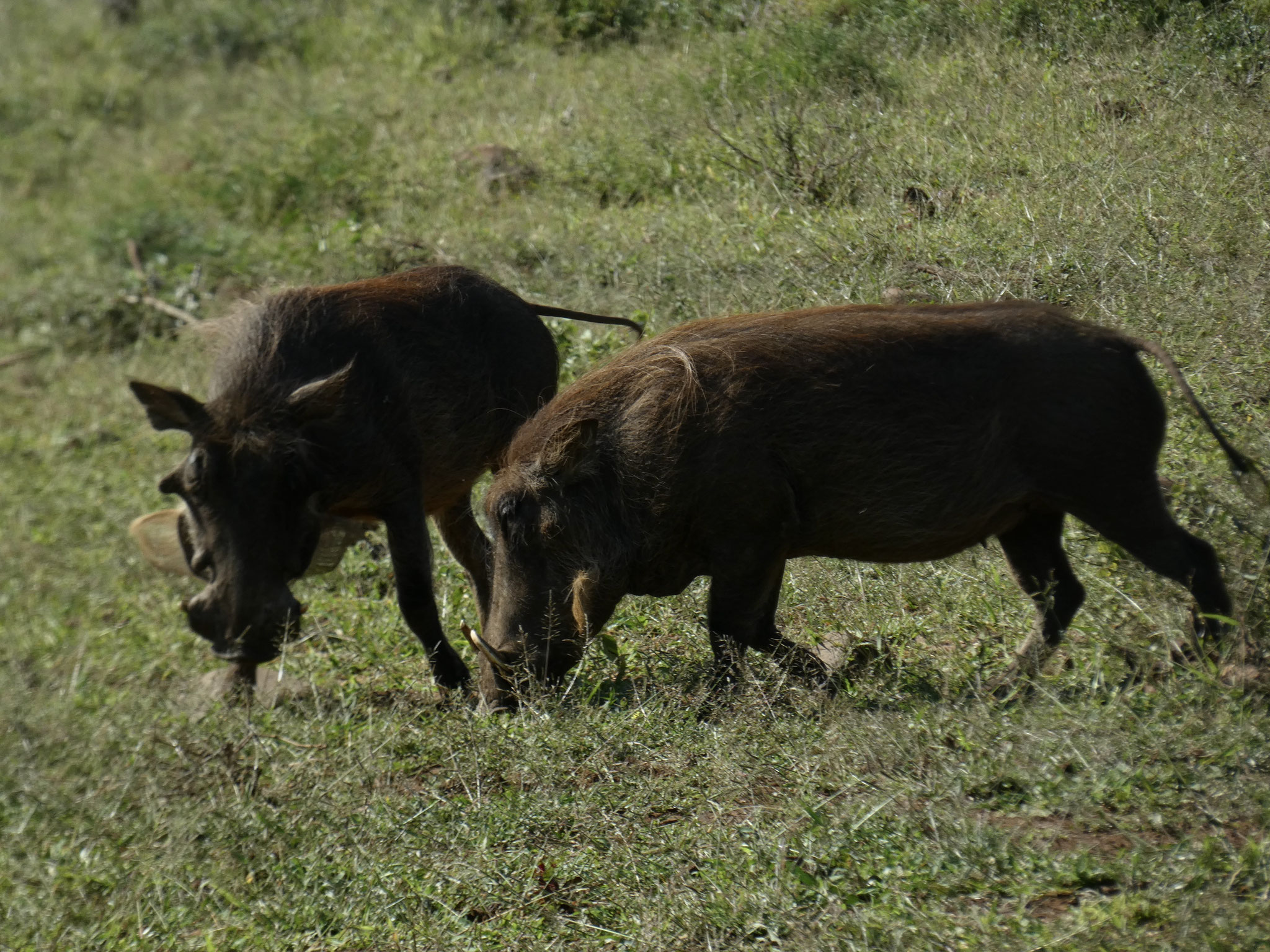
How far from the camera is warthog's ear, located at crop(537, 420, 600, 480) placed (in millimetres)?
4148

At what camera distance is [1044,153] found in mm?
5941

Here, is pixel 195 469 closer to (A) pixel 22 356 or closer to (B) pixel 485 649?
(B) pixel 485 649

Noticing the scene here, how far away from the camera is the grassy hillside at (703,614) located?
10.2 feet

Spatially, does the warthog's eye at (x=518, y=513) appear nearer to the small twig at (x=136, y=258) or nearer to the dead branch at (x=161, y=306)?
the dead branch at (x=161, y=306)

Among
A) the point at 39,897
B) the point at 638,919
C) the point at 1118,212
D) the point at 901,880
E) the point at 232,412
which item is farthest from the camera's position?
the point at 1118,212

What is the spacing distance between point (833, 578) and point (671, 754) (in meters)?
1.38

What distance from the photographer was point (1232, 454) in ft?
12.7

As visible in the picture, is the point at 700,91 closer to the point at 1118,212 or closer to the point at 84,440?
the point at 1118,212

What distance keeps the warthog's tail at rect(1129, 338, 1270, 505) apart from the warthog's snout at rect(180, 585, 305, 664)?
3077 millimetres

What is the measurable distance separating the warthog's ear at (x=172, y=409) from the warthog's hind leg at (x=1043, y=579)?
2.88m

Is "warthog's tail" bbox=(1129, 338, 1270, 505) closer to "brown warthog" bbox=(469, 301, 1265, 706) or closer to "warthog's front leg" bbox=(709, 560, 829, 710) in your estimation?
"brown warthog" bbox=(469, 301, 1265, 706)

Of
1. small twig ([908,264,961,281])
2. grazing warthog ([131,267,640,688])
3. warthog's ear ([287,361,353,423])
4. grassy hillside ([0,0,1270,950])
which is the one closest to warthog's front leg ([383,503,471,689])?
grazing warthog ([131,267,640,688])

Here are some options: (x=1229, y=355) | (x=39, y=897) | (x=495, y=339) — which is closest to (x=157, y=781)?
(x=39, y=897)

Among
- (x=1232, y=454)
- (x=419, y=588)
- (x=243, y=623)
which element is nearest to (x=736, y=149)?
(x=419, y=588)
